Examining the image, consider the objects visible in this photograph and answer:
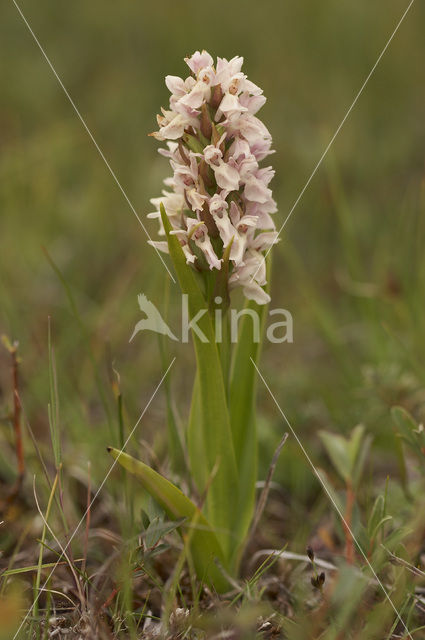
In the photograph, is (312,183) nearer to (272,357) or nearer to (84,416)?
(272,357)

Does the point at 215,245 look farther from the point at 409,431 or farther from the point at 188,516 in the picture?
the point at 409,431

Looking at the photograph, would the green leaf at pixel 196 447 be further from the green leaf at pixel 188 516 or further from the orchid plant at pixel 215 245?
the green leaf at pixel 188 516

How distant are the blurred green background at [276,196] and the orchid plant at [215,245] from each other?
0.49m

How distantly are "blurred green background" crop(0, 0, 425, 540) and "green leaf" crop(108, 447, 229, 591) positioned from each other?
59 cm

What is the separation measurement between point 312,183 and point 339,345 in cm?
220

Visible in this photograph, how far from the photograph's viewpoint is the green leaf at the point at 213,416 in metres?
1.49

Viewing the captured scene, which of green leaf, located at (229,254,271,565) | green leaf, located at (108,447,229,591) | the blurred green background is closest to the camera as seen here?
green leaf, located at (108,447,229,591)

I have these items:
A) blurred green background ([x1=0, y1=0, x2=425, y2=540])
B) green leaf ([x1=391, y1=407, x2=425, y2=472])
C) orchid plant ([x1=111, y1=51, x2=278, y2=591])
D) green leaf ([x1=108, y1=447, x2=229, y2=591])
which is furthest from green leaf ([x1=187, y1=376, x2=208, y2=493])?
green leaf ([x1=391, y1=407, x2=425, y2=472])

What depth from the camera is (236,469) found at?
1716 mm

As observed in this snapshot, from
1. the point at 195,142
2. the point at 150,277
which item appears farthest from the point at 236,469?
the point at 150,277

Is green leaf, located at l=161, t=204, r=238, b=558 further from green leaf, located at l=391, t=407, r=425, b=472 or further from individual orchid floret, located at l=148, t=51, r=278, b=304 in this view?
green leaf, located at l=391, t=407, r=425, b=472

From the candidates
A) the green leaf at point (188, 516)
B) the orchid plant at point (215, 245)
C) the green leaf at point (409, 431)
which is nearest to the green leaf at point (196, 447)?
the orchid plant at point (215, 245)

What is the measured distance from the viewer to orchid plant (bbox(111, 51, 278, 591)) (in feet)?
4.78

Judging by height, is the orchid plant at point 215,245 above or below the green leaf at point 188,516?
above
